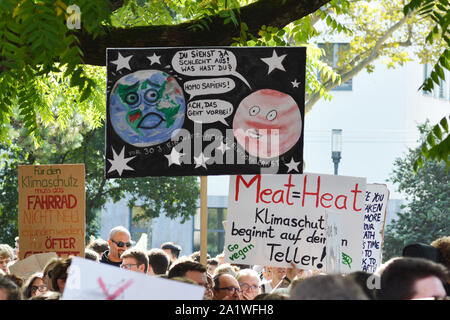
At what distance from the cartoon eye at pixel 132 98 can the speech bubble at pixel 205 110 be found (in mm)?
381

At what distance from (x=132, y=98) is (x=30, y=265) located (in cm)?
170

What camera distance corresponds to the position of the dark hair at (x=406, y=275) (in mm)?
3400

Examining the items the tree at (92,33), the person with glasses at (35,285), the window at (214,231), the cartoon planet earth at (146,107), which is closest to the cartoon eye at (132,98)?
the cartoon planet earth at (146,107)

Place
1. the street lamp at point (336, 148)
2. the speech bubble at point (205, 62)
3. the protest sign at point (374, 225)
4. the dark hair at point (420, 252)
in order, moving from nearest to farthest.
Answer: the dark hair at point (420, 252), the speech bubble at point (205, 62), the protest sign at point (374, 225), the street lamp at point (336, 148)

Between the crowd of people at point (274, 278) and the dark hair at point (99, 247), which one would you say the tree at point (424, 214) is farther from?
the dark hair at point (99, 247)

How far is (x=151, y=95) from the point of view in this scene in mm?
5562

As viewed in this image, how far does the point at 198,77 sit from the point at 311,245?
1642mm

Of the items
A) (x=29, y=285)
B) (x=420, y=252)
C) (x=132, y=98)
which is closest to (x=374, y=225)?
(x=420, y=252)

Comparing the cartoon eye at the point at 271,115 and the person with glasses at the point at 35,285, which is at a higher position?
the cartoon eye at the point at 271,115

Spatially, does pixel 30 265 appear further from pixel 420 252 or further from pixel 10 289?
pixel 420 252

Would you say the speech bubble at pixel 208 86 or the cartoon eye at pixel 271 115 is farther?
the cartoon eye at pixel 271 115

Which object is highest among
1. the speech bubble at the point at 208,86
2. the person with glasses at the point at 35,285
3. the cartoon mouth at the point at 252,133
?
the speech bubble at the point at 208,86

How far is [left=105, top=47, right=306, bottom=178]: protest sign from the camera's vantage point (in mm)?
5516

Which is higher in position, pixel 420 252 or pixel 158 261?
pixel 420 252
